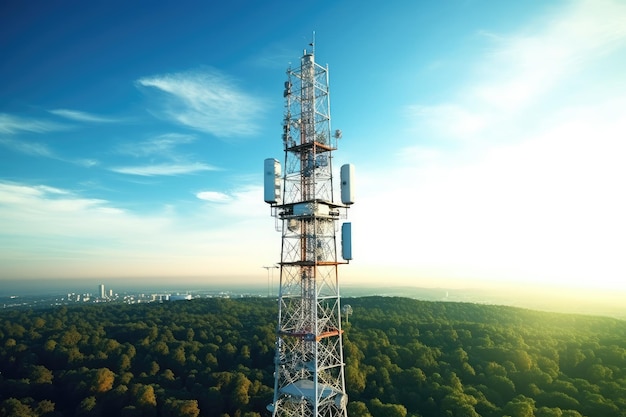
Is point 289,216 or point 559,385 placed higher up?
point 289,216

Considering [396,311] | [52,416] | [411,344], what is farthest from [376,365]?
[396,311]

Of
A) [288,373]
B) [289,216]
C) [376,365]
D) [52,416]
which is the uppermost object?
[289,216]

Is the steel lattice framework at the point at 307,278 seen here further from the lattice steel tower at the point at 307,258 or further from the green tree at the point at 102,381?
the green tree at the point at 102,381

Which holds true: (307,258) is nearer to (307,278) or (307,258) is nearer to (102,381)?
(307,278)

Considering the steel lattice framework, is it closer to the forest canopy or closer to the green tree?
the forest canopy

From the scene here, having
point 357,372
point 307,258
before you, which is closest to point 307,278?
point 307,258

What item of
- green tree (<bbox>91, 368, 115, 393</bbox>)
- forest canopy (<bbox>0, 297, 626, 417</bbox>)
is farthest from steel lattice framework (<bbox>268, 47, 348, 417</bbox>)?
green tree (<bbox>91, 368, 115, 393</bbox>)

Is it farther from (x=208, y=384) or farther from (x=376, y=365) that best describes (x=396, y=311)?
(x=208, y=384)

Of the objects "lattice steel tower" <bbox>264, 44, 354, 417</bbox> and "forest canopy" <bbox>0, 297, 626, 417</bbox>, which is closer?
"lattice steel tower" <bbox>264, 44, 354, 417</bbox>
